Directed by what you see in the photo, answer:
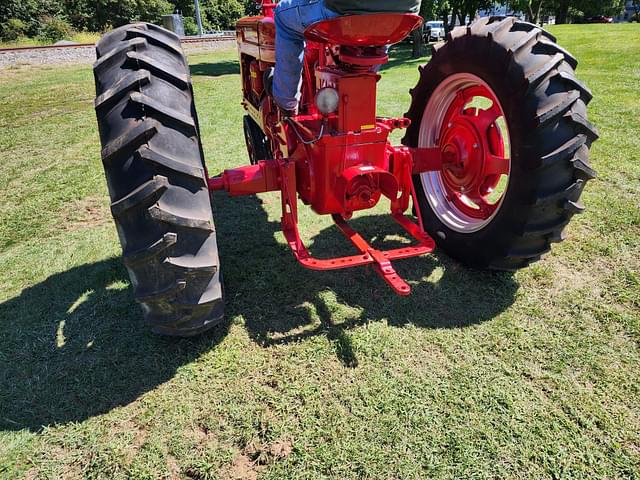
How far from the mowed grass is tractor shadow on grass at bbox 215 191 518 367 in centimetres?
1

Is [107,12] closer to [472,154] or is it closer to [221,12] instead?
[221,12]

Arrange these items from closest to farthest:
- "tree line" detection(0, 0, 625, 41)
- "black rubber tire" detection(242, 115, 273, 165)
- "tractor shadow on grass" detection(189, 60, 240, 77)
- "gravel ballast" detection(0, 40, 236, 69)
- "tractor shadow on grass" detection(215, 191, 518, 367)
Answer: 1. "tractor shadow on grass" detection(215, 191, 518, 367)
2. "black rubber tire" detection(242, 115, 273, 165)
3. "tractor shadow on grass" detection(189, 60, 240, 77)
4. "gravel ballast" detection(0, 40, 236, 69)
5. "tree line" detection(0, 0, 625, 41)

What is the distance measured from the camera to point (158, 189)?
1.98m

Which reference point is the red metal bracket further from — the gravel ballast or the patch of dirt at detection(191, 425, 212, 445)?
the gravel ballast

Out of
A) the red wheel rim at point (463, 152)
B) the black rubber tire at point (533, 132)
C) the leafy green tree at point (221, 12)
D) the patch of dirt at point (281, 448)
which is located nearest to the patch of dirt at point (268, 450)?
the patch of dirt at point (281, 448)

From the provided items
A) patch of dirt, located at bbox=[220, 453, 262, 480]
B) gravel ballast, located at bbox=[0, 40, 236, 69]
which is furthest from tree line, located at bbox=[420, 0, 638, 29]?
patch of dirt, located at bbox=[220, 453, 262, 480]

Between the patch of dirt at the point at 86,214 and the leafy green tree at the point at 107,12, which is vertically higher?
the leafy green tree at the point at 107,12

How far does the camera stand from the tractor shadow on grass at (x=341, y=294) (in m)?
2.72

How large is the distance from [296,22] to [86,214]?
3.10 metres

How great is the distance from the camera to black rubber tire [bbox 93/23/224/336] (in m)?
2.02

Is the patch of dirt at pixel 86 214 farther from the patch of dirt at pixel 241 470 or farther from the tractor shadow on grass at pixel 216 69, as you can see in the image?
the tractor shadow on grass at pixel 216 69

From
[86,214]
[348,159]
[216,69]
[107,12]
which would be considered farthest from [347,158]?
[107,12]

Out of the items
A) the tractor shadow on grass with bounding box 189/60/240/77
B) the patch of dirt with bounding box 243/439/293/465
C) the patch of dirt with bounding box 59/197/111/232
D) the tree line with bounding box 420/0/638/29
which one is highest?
the tree line with bounding box 420/0/638/29

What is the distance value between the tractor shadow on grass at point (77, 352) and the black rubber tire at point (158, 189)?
30 cm
